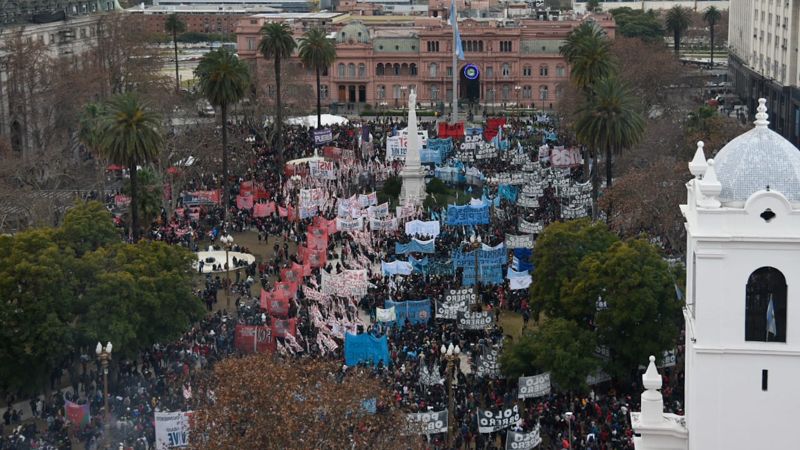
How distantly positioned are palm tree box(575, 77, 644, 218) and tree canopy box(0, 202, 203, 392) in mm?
28177

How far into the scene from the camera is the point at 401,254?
7244 cm

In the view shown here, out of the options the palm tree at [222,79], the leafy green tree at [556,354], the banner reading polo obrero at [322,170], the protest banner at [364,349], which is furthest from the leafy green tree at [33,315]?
the banner reading polo obrero at [322,170]

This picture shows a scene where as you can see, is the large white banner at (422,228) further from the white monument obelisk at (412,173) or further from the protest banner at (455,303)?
the white monument obelisk at (412,173)

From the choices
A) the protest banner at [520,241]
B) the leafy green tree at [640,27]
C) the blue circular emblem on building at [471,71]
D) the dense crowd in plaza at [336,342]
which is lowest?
the dense crowd in plaza at [336,342]

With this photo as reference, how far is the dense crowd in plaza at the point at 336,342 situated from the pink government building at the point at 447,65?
5642cm

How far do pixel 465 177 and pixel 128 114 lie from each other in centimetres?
2990

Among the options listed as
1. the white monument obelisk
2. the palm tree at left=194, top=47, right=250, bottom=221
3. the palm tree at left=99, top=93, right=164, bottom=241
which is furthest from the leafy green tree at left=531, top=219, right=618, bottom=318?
the palm tree at left=194, top=47, right=250, bottom=221

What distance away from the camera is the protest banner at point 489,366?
55344 mm

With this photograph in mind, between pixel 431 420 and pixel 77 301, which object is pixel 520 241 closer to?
pixel 77 301

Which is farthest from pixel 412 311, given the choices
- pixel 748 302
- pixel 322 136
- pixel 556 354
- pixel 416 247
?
pixel 322 136

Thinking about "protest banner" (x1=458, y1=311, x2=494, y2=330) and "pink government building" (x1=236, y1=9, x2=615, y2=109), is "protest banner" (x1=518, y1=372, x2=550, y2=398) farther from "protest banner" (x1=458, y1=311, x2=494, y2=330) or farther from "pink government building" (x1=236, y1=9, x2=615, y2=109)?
"pink government building" (x1=236, y1=9, x2=615, y2=109)

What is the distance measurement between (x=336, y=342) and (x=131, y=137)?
22736mm

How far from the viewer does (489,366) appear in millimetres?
55531

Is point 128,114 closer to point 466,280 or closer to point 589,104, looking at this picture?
point 466,280
